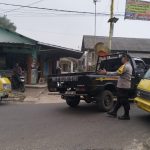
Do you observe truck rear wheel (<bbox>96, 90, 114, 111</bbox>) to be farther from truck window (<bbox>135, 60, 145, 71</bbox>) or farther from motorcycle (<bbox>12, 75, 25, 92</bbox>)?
motorcycle (<bbox>12, 75, 25, 92</bbox>)

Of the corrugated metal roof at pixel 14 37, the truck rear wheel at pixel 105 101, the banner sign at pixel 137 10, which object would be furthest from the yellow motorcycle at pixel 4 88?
the banner sign at pixel 137 10

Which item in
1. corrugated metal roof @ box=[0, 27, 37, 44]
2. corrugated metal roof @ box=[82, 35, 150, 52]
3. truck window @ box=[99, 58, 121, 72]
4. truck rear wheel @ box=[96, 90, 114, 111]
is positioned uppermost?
corrugated metal roof @ box=[82, 35, 150, 52]

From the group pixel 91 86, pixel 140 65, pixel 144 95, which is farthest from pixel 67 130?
pixel 140 65

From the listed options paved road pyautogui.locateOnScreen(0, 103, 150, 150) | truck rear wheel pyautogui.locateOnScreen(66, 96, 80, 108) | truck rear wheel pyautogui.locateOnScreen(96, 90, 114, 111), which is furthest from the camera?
truck rear wheel pyautogui.locateOnScreen(66, 96, 80, 108)

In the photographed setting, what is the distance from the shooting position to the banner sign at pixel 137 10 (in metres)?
22.7

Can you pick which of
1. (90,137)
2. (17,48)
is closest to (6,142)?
(90,137)

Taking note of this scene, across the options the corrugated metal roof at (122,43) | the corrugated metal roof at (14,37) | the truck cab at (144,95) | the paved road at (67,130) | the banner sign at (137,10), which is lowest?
the paved road at (67,130)

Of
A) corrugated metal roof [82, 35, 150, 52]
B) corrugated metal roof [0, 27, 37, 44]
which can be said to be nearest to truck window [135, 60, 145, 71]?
corrugated metal roof [0, 27, 37, 44]

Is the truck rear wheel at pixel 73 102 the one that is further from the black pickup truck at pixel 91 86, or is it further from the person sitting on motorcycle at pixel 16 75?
the person sitting on motorcycle at pixel 16 75

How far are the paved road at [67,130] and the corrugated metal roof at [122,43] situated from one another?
2985cm

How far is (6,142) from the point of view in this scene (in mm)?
7570

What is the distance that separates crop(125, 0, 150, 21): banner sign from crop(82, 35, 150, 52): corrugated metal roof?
1705 centimetres

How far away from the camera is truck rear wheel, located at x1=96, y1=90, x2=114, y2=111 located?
11539mm

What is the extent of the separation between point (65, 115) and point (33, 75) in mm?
13015
